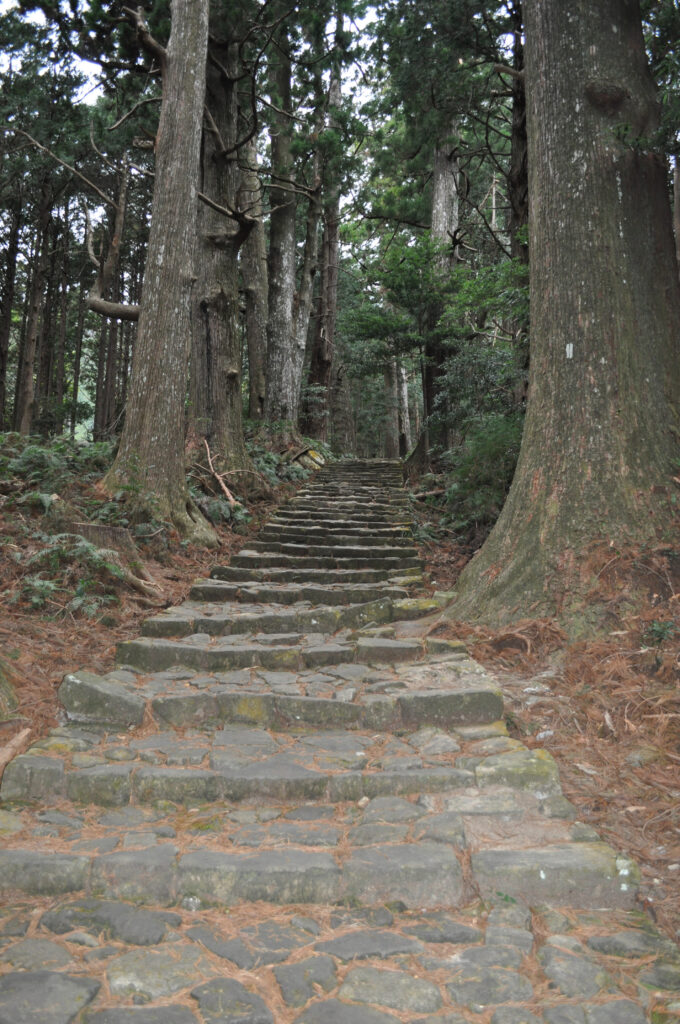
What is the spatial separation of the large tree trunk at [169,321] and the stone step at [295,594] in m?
1.34

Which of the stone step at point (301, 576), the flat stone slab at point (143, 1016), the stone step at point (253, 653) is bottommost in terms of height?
the flat stone slab at point (143, 1016)

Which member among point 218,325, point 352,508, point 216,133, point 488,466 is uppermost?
point 216,133

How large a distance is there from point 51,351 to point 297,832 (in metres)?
25.8

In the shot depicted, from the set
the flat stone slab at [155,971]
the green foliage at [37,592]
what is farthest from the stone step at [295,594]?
the flat stone slab at [155,971]

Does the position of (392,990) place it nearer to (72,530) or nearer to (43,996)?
(43,996)

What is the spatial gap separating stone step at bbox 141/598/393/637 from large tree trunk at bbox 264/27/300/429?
9223 mm

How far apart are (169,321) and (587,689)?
642cm

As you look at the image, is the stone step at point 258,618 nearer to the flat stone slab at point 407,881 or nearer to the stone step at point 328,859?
the stone step at point 328,859

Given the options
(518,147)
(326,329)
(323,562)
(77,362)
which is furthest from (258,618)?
(77,362)

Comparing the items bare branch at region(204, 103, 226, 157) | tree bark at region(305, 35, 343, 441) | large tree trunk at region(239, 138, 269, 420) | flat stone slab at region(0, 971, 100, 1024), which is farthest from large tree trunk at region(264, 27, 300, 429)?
flat stone slab at region(0, 971, 100, 1024)

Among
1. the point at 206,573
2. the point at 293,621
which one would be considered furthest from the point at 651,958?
the point at 206,573

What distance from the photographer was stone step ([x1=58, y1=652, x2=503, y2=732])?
4.19 meters

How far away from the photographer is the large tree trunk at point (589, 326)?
5.06 metres

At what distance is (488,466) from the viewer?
26.5ft
